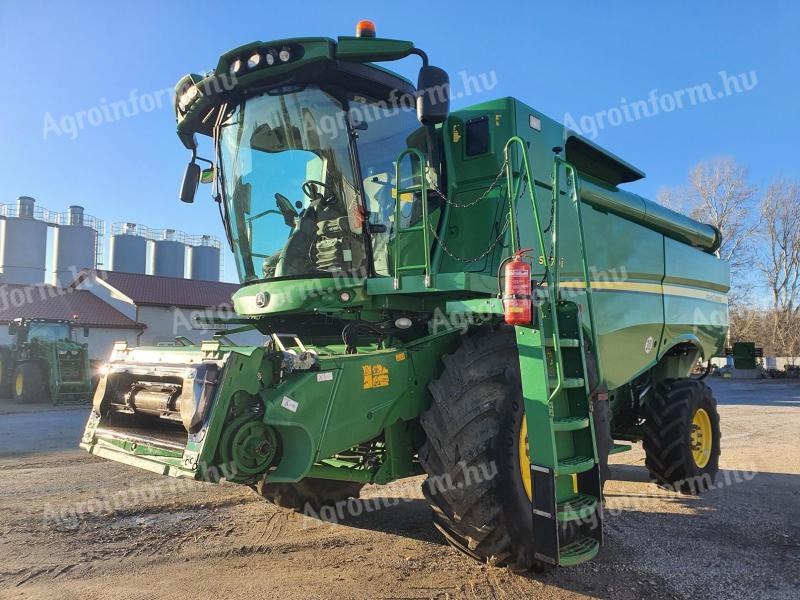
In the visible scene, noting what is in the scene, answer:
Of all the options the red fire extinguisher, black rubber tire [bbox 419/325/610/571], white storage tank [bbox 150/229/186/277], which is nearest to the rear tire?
black rubber tire [bbox 419/325/610/571]

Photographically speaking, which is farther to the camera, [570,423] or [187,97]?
[187,97]

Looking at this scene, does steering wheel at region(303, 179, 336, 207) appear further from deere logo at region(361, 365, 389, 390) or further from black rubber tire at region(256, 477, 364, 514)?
black rubber tire at region(256, 477, 364, 514)

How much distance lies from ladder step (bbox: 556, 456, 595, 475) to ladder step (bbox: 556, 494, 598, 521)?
0.61 feet

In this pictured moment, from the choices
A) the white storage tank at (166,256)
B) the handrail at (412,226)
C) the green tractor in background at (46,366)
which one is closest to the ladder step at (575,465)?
the handrail at (412,226)

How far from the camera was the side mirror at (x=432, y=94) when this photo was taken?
3547 mm

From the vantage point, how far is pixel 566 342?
11.9 ft

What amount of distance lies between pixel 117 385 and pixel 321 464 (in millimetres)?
1491

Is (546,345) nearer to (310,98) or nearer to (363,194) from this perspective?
(363,194)

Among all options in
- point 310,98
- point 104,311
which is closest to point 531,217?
point 310,98

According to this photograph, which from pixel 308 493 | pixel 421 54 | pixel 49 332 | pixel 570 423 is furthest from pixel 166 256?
pixel 570 423

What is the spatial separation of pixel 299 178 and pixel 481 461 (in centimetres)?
238

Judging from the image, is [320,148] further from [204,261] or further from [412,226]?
[204,261]

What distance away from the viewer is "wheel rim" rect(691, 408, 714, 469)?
6301 millimetres

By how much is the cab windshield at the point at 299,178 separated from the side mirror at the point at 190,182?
0.47 m
